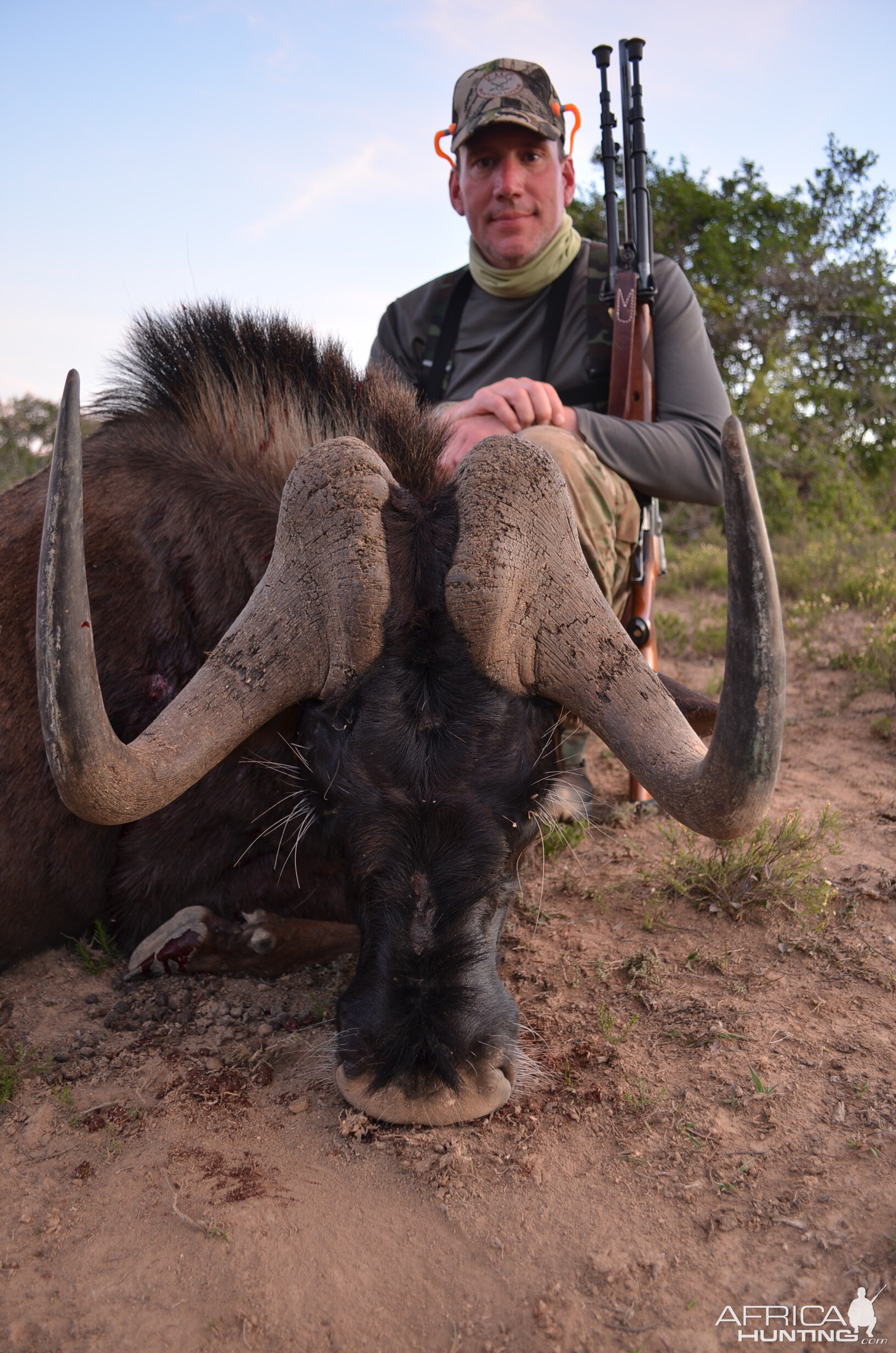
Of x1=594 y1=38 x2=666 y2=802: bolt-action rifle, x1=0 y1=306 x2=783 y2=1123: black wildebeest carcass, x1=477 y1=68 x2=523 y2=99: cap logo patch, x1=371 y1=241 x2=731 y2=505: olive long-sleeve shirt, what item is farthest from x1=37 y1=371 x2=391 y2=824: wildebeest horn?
x1=477 y1=68 x2=523 y2=99: cap logo patch

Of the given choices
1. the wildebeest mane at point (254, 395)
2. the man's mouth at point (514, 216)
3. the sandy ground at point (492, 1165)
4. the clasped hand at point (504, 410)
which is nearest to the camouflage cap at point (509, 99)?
the man's mouth at point (514, 216)

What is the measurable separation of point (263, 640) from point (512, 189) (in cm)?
340

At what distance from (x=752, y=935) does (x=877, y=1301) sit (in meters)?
1.41

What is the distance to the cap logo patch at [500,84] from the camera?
4.57 meters

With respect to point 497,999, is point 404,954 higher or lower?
higher

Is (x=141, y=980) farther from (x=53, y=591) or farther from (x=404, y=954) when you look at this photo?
(x=53, y=591)

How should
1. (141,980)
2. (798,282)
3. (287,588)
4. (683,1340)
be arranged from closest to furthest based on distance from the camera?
(683,1340), (287,588), (141,980), (798,282)

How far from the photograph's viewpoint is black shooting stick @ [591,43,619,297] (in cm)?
454

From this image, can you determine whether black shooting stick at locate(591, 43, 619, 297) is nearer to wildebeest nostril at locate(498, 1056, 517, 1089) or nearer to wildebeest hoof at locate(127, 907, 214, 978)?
wildebeest hoof at locate(127, 907, 214, 978)

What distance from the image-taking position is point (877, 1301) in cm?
167

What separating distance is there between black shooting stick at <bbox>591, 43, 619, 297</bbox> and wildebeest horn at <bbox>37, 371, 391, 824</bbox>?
2694mm

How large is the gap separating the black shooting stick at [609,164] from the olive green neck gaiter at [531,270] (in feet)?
0.76

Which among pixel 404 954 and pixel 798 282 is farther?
pixel 798 282

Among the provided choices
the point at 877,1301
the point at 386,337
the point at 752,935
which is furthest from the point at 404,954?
the point at 386,337
